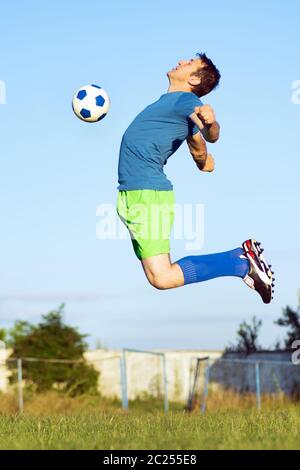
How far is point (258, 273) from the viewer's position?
887cm

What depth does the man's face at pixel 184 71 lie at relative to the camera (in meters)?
8.66

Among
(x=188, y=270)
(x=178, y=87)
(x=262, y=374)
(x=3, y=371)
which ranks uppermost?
(x=178, y=87)

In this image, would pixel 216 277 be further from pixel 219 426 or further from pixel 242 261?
pixel 219 426

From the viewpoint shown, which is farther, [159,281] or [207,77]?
Result: [207,77]

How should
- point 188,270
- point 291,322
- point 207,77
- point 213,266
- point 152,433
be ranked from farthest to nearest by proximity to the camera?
1. point 291,322
2. point 207,77
3. point 213,266
4. point 188,270
5. point 152,433

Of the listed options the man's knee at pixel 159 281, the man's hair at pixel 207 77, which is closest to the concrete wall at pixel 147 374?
the man's hair at pixel 207 77

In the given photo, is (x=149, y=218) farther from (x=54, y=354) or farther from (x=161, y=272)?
(x=54, y=354)

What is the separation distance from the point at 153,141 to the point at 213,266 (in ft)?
4.58

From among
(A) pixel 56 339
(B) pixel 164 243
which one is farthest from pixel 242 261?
(A) pixel 56 339

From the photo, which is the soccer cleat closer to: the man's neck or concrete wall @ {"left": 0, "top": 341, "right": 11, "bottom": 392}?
the man's neck

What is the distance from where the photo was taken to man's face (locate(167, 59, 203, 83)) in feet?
28.4

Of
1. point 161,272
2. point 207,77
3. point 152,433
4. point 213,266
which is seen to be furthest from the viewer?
point 207,77

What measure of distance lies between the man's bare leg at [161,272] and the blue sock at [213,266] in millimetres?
150

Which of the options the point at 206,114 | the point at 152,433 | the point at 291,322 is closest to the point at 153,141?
the point at 206,114
